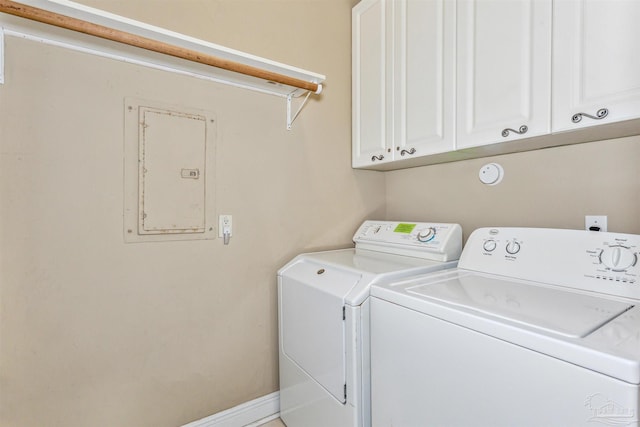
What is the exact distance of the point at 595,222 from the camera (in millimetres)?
1285

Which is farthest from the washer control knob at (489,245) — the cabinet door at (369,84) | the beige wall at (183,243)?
the cabinet door at (369,84)

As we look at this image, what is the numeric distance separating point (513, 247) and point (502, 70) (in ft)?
2.36

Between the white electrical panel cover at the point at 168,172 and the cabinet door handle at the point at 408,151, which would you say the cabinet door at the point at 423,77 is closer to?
the cabinet door handle at the point at 408,151

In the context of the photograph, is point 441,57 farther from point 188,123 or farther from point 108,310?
point 108,310

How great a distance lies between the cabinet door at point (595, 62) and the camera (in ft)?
3.14

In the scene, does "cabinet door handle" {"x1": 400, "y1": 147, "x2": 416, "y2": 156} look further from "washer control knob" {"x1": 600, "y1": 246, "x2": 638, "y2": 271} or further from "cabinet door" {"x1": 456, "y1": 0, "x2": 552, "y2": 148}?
"washer control knob" {"x1": 600, "y1": 246, "x2": 638, "y2": 271}

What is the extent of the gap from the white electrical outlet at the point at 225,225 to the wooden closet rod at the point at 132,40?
72 centimetres

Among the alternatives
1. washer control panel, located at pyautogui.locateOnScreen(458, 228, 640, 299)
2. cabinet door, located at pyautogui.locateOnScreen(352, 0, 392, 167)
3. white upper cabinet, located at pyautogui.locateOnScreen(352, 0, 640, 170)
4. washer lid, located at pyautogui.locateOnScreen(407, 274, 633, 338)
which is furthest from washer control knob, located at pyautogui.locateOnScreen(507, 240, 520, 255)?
cabinet door, located at pyautogui.locateOnScreen(352, 0, 392, 167)

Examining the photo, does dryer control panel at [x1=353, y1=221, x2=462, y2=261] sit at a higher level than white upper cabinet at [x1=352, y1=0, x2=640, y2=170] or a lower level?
lower

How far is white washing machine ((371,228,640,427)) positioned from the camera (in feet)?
2.17

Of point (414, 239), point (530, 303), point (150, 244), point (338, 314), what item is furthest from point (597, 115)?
point (150, 244)

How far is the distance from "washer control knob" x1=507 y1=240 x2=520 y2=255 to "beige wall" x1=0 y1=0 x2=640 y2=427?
0.28 meters

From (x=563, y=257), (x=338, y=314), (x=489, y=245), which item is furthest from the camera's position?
(x=489, y=245)

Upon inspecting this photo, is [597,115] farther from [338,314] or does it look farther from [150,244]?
[150,244]
